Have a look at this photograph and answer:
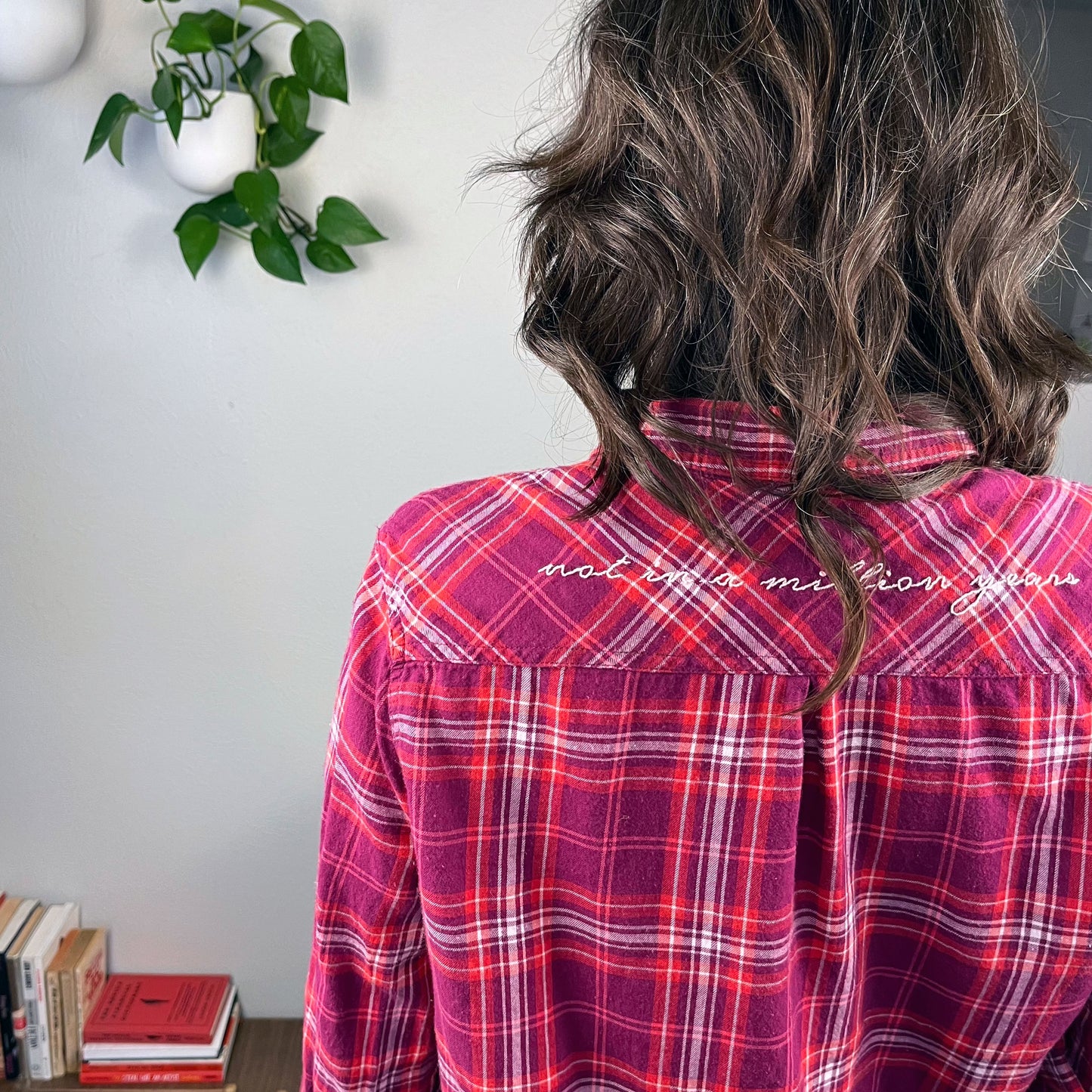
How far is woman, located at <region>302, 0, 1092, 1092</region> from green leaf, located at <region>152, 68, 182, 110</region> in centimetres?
93

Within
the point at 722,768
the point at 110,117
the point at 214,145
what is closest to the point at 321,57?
the point at 214,145

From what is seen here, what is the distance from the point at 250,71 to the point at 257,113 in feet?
0.20

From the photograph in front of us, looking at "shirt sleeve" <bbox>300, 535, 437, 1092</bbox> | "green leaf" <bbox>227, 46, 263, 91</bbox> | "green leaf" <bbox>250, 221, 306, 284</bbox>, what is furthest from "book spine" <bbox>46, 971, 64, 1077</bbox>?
"green leaf" <bbox>227, 46, 263, 91</bbox>

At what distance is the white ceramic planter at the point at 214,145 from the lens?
1.37 m

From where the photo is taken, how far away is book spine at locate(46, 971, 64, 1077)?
1.64m

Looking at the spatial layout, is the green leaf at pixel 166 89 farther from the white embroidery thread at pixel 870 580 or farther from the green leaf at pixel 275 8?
the white embroidery thread at pixel 870 580

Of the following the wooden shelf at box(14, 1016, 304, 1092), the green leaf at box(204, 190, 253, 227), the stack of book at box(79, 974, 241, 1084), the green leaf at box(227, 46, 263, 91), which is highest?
the green leaf at box(227, 46, 263, 91)

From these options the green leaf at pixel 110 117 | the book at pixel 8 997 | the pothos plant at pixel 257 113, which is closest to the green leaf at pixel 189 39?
the pothos plant at pixel 257 113

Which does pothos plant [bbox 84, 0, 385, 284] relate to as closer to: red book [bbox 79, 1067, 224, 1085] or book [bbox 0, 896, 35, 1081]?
book [bbox 0, 896, 35, 1081]

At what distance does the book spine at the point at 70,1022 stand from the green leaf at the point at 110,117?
1272mm

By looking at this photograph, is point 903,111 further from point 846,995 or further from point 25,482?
point 25,482

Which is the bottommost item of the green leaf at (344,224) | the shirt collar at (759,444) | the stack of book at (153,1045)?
the stack of book at (153,1045)

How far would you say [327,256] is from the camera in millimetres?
1466

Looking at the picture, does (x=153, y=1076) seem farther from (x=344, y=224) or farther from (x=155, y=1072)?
(x=344, y=224)
